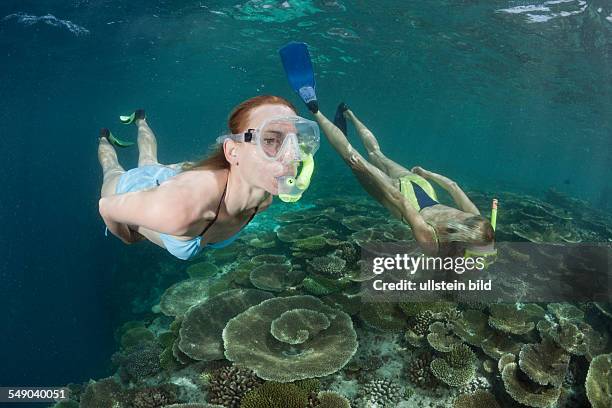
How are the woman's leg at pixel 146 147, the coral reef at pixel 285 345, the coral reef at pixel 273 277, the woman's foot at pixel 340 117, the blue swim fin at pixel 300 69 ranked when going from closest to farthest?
the coral reef at pixel 285 345
the woman's leg at pixel 146 147
the coral reef at pixel 273 277
the blue swim fin at pixel 300 69
the woman's foot at pixel 340 117

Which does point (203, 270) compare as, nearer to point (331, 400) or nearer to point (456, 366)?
point (331, 400)

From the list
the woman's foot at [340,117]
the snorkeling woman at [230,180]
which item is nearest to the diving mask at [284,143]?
the snorkeling woman at [230,180]

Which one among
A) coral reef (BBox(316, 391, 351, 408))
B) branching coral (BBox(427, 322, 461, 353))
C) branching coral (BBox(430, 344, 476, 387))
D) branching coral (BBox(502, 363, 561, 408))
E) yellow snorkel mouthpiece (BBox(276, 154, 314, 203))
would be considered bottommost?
coral reef (BBox(316, 391, 351, 408))

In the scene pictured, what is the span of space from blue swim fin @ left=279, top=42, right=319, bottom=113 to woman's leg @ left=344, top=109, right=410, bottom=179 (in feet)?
5.03

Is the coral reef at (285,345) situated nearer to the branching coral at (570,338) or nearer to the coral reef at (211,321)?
the coral reef at (211,321)

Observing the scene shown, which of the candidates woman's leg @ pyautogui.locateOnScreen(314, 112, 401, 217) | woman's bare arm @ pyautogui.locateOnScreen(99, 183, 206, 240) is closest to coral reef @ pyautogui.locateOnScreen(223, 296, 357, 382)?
woman's leg @ pyautogui.locateOnScreen(314, 112, 401, 217)

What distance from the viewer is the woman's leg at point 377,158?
6.36 m

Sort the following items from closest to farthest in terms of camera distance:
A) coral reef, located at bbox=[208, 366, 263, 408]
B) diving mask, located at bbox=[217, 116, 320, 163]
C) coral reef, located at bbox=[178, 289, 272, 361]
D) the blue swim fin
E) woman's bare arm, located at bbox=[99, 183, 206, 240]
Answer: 1. woman's bare arm, located at bbox=[99, 183, 206, 240]
2. diving mask, located at bbox=[217, 116, 320, 163]
3. coral reef, located at bbox=[208, 366, 263, 408]
4. coral reef, located at bbox=[178, 289, 272, 361]
5. the blue swim fin

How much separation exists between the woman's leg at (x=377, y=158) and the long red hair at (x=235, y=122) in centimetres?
363

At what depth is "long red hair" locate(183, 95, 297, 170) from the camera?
2.90 m

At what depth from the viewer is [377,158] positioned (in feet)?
24.2

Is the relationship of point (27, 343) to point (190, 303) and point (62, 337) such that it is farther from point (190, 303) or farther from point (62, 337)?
point (190, 303)

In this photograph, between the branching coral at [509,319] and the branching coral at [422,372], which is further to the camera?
the branching coral at [509,319]

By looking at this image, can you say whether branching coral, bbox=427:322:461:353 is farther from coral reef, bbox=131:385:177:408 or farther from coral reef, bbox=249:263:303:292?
coral reef, bbox=131:385:177:408
